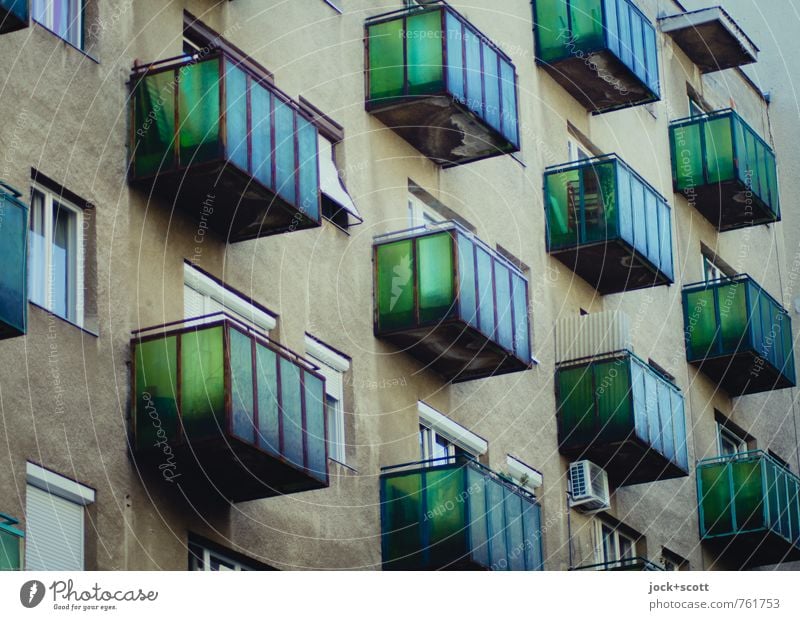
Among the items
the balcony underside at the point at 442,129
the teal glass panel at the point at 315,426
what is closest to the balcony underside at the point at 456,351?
the balcony underside at the point at 442,129

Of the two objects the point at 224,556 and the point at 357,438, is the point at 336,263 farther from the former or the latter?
the point at 224,556

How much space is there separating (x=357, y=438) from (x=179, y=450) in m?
5.55

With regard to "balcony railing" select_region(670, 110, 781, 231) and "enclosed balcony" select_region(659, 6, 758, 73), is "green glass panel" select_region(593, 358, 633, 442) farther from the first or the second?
"enclosed balcony" select_region(659, 6, 758, 73)

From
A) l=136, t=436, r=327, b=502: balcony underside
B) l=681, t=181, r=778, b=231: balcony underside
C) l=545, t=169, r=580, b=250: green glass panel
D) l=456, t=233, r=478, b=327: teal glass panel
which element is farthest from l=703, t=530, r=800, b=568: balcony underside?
l=136, t=436, r=327, b=502: balcony underside

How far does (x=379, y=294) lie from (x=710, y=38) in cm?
1796

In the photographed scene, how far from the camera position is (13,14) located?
2552 cm

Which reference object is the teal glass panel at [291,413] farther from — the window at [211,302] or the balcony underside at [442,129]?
the balcony underside at [442,129]

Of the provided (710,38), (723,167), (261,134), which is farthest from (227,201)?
(710,38)

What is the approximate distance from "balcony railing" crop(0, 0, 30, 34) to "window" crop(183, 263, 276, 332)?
470 centimetres

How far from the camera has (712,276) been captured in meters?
49.4

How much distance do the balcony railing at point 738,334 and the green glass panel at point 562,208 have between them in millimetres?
5253

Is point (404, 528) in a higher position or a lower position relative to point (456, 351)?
lower

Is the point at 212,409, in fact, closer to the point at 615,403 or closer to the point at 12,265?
the point at 12,265
